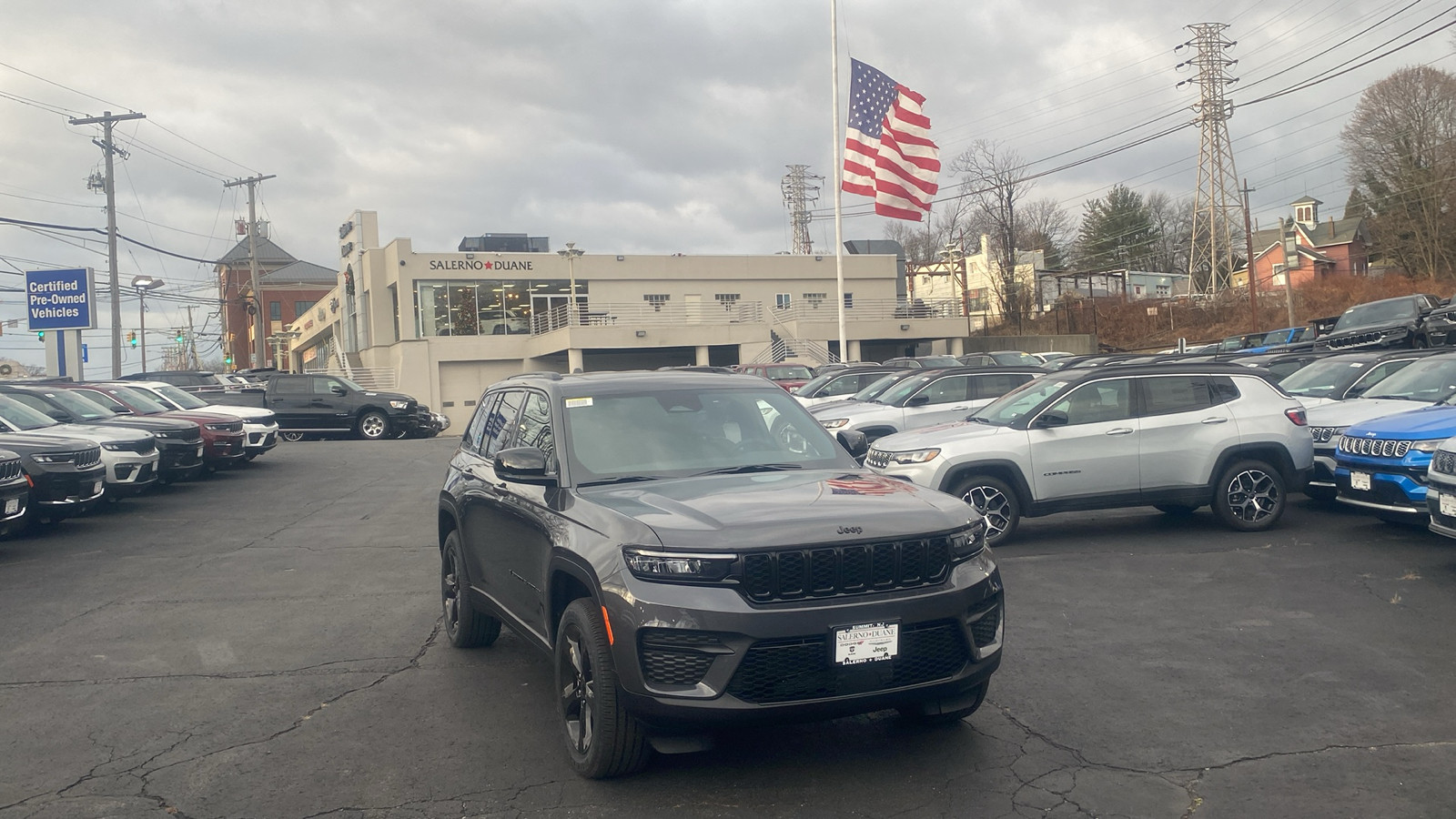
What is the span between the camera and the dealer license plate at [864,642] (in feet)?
13.7

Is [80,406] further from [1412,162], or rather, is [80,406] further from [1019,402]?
[1412,162]

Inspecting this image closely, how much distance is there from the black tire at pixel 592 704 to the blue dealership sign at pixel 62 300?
32909 mm

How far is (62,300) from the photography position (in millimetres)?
32031

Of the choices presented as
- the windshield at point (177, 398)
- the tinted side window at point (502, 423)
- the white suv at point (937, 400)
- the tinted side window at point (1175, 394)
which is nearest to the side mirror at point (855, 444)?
the tinted side window at point (502, 423)

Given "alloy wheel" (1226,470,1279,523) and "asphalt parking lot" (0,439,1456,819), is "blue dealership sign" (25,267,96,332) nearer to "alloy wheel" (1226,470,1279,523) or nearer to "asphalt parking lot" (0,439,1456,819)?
"asphalt parking lot" (0,439,1456,819)

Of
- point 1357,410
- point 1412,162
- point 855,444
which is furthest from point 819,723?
point 1412,162

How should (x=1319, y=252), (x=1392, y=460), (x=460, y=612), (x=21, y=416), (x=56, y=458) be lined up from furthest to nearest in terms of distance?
(x=1319, y=252) → (x=21, y=416) → (x=56, y=458) → (x=1392, y=460) → (x=460, y=612)

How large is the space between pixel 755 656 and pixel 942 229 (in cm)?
7532

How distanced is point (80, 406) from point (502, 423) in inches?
545

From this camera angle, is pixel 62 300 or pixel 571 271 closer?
pixel 62 300

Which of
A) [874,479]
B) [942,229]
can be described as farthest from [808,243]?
[874,479]

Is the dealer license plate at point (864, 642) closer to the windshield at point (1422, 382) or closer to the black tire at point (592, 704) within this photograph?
the black tire at point (592, 704)

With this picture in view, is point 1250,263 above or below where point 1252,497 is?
above

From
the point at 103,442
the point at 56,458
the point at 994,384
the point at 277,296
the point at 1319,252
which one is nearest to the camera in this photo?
the point at 56,458
